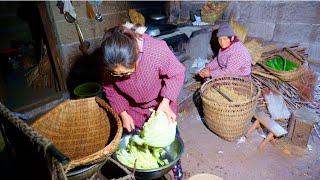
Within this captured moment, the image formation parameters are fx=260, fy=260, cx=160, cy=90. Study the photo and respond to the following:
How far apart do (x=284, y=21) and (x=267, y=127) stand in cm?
261

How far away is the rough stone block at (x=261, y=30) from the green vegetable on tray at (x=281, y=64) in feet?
2.41

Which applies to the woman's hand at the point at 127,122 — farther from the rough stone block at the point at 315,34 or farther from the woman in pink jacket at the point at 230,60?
the rough stone block at the point at 315,34

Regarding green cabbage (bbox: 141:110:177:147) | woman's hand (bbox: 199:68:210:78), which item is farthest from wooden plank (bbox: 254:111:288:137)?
green cabbage (bbox: 141:110:177:147)

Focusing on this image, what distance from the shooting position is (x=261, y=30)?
236 inches

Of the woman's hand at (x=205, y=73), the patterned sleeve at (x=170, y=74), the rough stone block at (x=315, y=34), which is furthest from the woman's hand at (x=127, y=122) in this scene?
the rough stone block at (x=315, y=34)

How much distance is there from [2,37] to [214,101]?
8.81 metres

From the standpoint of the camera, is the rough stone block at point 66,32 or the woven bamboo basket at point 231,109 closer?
the woven bamboo basket at point 231,109

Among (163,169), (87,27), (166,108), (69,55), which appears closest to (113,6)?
(87,27)

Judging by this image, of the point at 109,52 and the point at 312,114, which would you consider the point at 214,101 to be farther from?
the point at 109,52

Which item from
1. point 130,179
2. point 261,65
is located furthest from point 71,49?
point 261,65

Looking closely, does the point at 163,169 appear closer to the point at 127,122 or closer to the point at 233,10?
the point at 127,122

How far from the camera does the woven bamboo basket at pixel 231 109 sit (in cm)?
407

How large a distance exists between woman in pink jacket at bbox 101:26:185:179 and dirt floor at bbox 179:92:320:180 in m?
1.59

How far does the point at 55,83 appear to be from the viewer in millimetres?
5176
